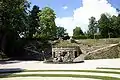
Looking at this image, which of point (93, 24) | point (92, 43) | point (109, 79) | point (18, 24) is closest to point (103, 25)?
point (93, 24)

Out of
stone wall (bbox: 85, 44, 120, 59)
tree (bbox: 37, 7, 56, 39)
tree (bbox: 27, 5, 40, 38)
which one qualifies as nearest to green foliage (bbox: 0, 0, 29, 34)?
stone wall (bbox: 85, 44, 120, 59)

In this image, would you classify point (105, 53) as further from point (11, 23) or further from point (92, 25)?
point (92, 25)

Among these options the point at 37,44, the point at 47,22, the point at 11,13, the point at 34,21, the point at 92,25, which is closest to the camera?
the point at 11,13

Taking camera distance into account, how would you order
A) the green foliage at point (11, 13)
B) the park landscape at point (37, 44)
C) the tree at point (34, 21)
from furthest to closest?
the tree at point (34, 21)
the green foliage at point (11, 13)
the park landscape at point (37, 44)

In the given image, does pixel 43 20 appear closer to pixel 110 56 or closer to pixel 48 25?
pixel 48 25

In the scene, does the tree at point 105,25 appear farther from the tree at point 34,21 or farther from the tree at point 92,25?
the tree at point 34,21

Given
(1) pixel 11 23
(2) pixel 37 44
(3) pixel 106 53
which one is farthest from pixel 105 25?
(1) pixel 11 23

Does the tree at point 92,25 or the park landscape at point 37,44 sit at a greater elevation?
the tree at point 92,25

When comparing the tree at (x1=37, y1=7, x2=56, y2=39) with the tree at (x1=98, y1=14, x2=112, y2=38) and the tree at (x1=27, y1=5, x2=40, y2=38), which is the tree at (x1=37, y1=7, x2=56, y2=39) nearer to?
the tree at (x1=27, y1=5, x2=40, y2=38)

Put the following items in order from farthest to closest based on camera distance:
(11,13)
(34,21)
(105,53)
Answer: (34,21) < (11,13) < (105,53)

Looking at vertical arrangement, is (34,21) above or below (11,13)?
above

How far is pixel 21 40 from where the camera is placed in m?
56.5

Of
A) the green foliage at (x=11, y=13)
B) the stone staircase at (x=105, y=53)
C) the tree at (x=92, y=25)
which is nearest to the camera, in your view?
the stone staircase at (x=105, y=53)

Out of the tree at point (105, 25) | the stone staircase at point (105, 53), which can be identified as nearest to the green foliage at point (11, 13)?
the stone staircase at point (105, 53)
